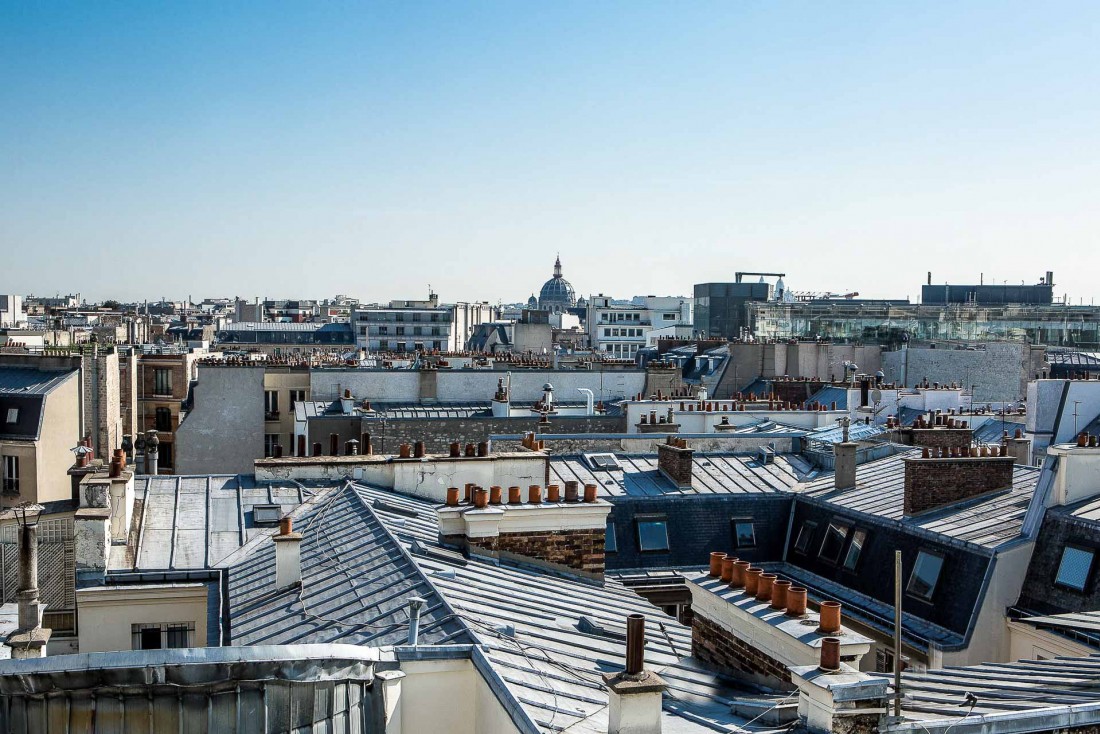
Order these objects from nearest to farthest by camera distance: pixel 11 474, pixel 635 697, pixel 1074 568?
pixel 635 697 → pixel 1074 568 → pixel 11 474

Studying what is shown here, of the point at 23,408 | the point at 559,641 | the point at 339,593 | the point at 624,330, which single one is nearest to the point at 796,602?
the point at 559,641

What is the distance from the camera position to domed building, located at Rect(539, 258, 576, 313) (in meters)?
188

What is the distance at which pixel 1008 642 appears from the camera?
1540 centimetres

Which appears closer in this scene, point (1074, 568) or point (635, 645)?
point (635, 645)

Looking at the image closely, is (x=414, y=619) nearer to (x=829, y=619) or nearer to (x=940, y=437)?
(x=829, y=619)

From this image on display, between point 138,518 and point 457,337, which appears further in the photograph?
point 457,337

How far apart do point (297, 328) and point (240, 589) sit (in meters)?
86.1

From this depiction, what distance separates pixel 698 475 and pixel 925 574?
5962 mm

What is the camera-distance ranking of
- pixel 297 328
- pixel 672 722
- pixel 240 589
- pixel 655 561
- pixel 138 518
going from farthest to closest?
pixel 297 328
pixel 655 561
pixel 138 518
pixel 240 589
pixel 672 722

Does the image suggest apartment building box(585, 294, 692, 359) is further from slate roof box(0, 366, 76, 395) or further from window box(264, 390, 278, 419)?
slate roof box(0, 366, 76, 395)

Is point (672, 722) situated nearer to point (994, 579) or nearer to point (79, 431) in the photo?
point (994, 579)

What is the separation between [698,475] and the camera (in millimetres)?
21734

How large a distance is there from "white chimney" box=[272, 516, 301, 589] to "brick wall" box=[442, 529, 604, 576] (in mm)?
2222

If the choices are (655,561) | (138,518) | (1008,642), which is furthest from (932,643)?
(138,518)
